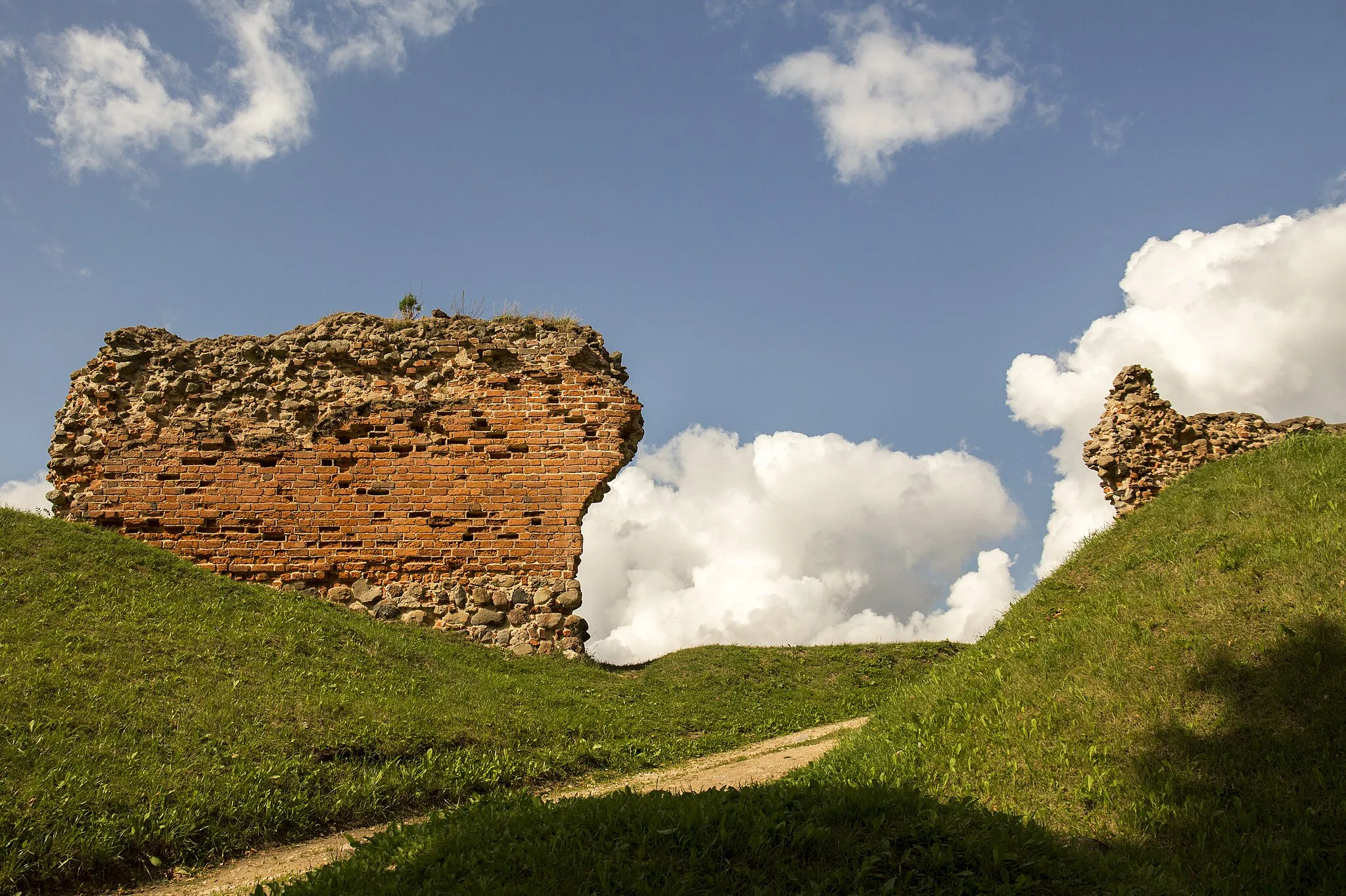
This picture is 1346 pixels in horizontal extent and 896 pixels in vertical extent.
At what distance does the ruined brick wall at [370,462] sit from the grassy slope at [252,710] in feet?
3.06

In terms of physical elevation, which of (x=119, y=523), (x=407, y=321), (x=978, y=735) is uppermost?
(x=407, y=321)

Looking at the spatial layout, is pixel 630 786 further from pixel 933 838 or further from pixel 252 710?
pixel 252 710

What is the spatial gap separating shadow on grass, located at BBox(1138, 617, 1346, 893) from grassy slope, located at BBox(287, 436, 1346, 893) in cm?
1

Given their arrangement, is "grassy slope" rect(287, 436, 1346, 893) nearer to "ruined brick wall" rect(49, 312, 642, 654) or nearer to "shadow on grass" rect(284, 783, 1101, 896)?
"shadow on grass" rect(284, 783, 1101, 896)

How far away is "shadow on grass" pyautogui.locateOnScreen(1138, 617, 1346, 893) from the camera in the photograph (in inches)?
179

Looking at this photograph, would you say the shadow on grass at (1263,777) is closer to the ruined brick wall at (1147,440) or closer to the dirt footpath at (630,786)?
the dirt footpath at (630,786)

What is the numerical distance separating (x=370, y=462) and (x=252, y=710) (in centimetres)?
553

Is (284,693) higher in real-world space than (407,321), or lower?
lower

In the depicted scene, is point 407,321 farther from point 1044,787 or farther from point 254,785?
point 1044,787

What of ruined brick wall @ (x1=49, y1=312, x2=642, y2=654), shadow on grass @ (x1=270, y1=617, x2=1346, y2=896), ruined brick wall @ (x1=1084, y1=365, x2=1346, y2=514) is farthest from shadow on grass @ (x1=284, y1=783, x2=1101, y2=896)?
ruined brick wall @ (x1=1084, y1=365, x2=1346, y2=514)

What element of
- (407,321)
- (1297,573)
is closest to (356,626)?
(407,321)

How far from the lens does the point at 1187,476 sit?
9.74 metres

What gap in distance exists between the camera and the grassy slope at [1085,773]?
12.4ft

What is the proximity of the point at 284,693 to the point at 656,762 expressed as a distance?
3403 mm
